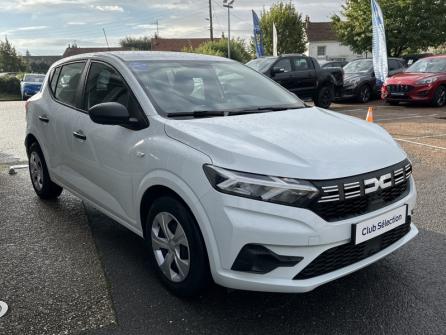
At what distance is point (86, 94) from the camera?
13.7 feet

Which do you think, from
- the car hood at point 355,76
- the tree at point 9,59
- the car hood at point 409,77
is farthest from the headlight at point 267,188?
the tree at point 9,59

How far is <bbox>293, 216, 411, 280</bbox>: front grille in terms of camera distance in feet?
8.54

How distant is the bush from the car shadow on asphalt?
36437 mm

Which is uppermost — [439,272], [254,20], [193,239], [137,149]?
[254,20]

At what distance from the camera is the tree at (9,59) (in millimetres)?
59450

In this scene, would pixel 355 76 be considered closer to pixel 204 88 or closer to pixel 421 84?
pixel 421 84

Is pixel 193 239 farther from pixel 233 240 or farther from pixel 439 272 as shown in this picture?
pixel 439 272

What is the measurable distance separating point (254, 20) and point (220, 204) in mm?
25313

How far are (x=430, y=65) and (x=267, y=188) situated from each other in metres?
13.8

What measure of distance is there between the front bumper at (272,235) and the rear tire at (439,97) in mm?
12745

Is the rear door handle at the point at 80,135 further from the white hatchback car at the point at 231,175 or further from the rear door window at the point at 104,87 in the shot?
the rear door window at the point at 104,87

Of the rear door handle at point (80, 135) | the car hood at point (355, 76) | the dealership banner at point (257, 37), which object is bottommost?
the rear door handle at point (80, 135)

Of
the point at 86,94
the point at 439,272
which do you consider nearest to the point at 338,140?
the point at 439,272

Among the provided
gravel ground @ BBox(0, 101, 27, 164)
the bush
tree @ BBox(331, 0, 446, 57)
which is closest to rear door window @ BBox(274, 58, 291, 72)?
gravel ground @ BBox(0, 101, 27, 164)
